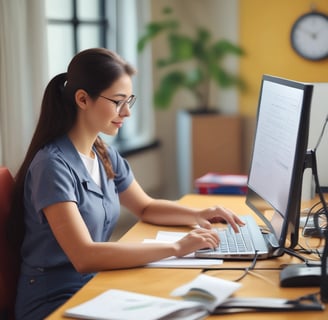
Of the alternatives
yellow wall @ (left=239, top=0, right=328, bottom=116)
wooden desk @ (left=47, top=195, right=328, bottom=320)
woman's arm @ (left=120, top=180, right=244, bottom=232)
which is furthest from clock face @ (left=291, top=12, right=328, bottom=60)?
wooden desk @ (left=47, top=195, right=328, bottom=320)

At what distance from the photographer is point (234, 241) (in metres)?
1.94

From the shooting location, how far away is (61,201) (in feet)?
5.98

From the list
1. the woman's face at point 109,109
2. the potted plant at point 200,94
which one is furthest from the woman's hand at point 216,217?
the potted plant at point 200,94

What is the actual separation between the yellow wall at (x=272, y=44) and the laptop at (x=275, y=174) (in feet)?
9.16

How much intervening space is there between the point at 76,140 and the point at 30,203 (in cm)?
25

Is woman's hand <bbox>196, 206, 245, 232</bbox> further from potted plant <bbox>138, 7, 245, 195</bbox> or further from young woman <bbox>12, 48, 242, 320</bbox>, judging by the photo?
potted plant <bbox>138, 7, 245, 195</bbox>

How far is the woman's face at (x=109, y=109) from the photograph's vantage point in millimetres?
2035

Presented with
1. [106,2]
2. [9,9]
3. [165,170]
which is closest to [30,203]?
[9,9]

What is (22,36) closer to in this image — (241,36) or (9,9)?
(9,9)

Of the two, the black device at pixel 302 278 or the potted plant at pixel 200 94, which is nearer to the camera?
the black device at pixel 302 278

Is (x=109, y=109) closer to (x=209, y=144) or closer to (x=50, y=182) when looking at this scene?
(x=50, y=182)

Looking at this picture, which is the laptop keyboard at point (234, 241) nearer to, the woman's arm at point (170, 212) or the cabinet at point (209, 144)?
the woman's arm at point (170, 212)

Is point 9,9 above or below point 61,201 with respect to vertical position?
above

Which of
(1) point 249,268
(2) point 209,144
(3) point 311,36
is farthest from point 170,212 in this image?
(3) point 311,36
